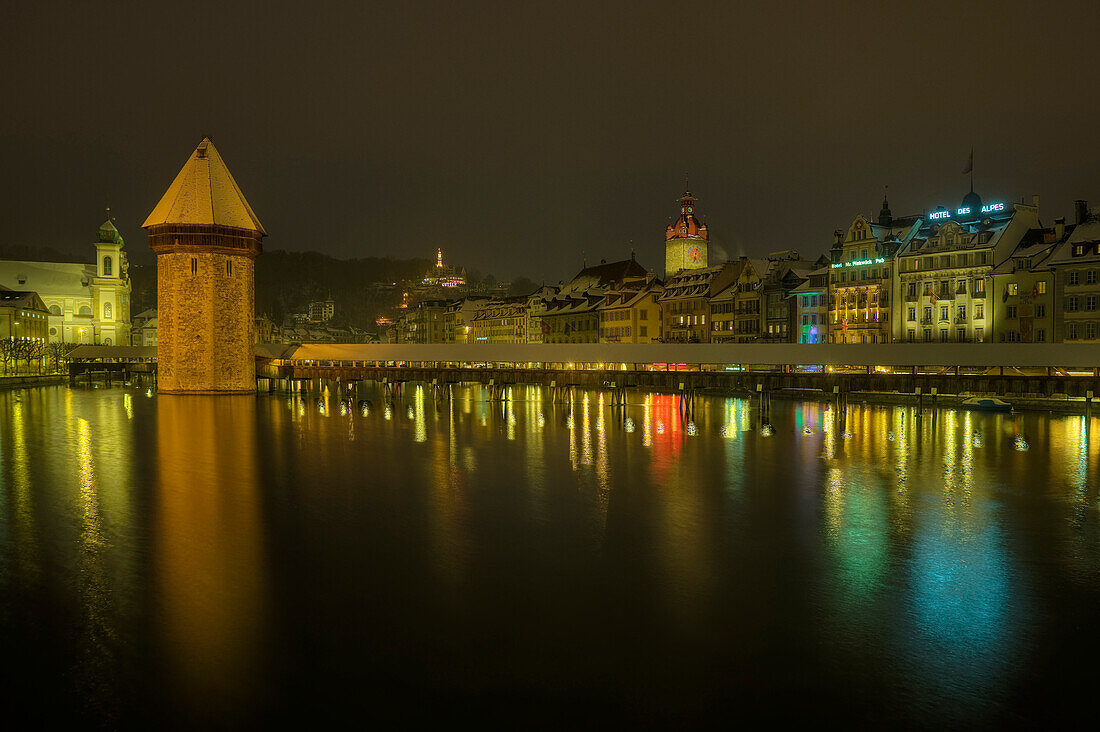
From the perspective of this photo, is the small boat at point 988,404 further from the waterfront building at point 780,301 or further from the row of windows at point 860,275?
the waterfront building at point 780,301

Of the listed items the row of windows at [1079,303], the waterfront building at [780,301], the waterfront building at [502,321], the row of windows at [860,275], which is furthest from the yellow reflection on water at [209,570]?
the waterfront building at [502,321]

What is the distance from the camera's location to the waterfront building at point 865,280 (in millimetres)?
51969

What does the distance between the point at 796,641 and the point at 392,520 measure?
24.3 feet

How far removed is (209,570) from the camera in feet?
35.3

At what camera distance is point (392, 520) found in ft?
45.1

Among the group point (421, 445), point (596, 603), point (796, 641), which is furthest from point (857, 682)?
point (421, 445)

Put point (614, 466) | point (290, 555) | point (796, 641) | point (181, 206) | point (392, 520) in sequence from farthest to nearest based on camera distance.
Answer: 1. point (181, 206)
2. point (614, 466)
3. point (392, 520)
4. point (290, 555)
5. point (796, 641)

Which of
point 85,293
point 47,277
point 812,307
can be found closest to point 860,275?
point 812,307

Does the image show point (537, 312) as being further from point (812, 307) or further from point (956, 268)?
point (956, 268)

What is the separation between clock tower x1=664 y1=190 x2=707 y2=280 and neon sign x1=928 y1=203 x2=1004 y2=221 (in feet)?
127

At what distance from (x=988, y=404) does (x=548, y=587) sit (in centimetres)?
3318

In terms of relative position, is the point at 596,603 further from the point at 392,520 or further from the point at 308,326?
the point at 308,326

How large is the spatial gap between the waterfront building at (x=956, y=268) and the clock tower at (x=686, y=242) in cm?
3984

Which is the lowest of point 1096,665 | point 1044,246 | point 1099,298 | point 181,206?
point 1096,665
